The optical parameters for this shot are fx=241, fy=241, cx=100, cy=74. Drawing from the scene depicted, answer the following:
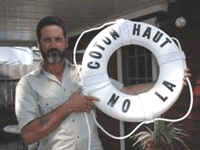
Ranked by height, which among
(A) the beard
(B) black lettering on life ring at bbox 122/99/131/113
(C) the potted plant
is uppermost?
(A) the beard

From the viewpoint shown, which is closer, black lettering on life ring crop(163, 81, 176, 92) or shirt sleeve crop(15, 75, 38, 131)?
shirt sleeve crop(15, 75, 38, 131)

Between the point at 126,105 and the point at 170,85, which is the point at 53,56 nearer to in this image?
the point at 126,105

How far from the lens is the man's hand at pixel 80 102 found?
124 cm

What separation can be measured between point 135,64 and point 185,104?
1062 millimetres

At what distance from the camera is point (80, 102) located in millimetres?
1250

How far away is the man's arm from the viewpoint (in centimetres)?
124

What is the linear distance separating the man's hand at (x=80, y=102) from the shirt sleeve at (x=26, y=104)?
0.75 ft

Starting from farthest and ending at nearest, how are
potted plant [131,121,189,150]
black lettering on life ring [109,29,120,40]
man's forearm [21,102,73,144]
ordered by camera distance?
1. potted plant [131,121,189,150]
2. black lettering on life ring [109,29,120,40]
3. man's forearm [21,102,73,144]

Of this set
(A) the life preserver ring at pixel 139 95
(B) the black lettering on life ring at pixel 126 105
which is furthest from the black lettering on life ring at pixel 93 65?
(B) the black lettering on life ring at pixel 126 105

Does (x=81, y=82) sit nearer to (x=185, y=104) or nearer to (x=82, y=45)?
(x=185, y=104)

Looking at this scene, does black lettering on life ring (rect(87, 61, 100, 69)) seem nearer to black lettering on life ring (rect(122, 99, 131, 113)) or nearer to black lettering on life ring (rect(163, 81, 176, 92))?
black lettering on life ring (rect(122, 99, 131, 113))

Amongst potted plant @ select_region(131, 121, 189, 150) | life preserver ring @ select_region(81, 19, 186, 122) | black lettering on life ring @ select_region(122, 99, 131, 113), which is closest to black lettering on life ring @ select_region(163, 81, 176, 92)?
life preserver ring @ select_region(81, 19, 186, 122)

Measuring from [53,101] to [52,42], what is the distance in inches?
12.9

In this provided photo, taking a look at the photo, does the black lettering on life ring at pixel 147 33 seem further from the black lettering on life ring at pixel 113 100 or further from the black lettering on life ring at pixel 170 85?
the black lettering on life ring at pixel 113 100
